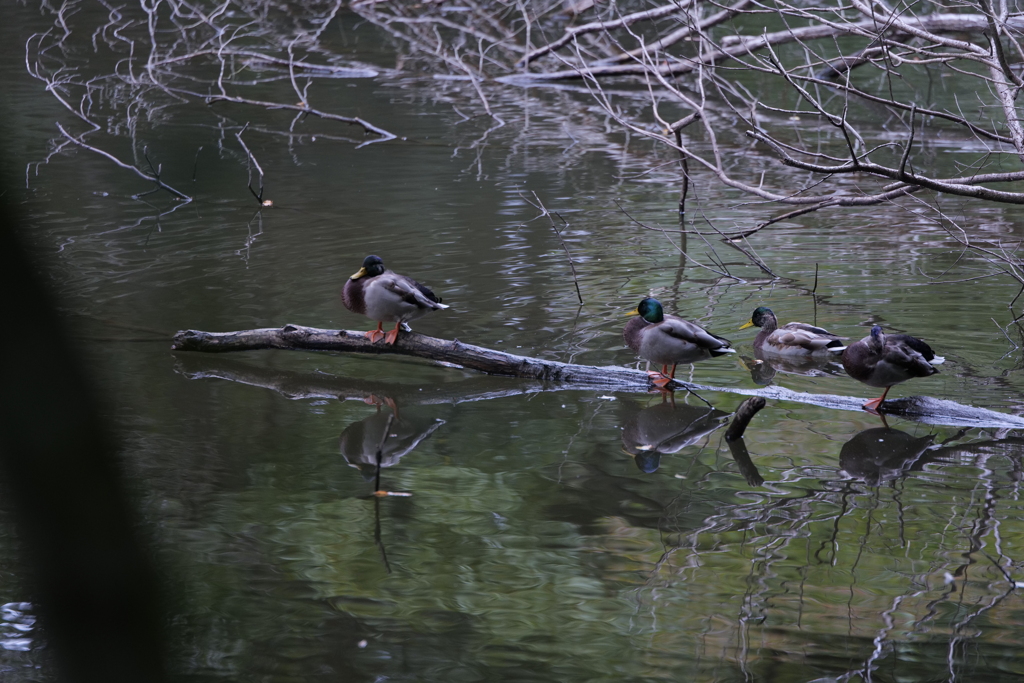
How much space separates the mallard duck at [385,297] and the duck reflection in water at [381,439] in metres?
0.71

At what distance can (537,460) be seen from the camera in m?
5.76

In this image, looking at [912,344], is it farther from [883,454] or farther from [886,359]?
[883,454]

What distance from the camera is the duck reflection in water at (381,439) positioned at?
5.77 m

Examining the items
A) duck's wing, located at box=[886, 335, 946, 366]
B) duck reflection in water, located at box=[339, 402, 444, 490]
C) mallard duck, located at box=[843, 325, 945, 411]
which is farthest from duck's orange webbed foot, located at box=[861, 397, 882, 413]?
duck reflection in water, located at box=[339, 402, 444, 490]

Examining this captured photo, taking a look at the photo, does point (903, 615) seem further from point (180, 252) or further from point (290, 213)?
point (290, 213)

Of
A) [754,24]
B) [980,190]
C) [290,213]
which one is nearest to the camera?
[980,190]

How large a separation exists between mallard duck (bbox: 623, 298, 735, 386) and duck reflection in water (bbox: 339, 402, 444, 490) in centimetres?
148

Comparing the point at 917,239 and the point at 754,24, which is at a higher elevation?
the point at 754,24

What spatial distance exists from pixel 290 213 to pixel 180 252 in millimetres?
1673

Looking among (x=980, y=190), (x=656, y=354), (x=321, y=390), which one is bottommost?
(x=321, y=390)

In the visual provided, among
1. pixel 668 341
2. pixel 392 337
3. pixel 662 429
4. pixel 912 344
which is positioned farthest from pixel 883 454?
pixel 392 337

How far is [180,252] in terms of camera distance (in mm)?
9883

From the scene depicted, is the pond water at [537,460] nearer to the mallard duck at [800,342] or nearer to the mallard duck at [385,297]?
the mallard duck at [800,342]

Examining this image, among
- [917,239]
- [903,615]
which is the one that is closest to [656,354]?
[903,615]
